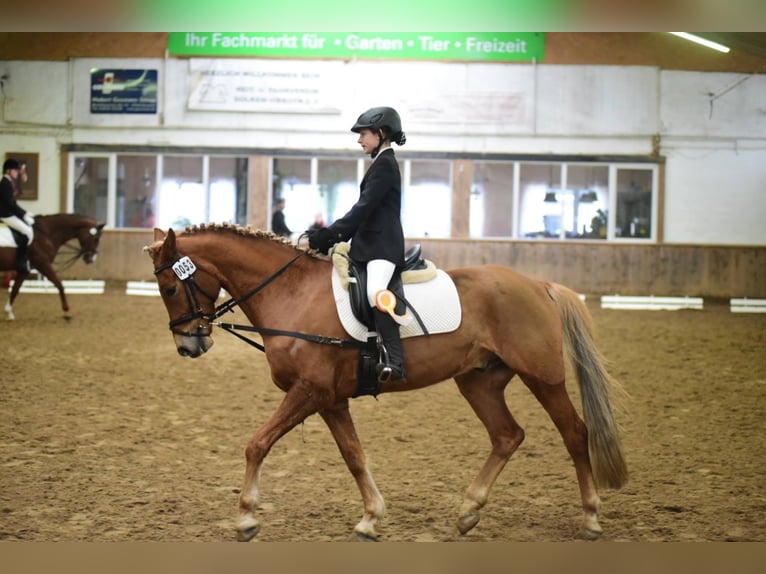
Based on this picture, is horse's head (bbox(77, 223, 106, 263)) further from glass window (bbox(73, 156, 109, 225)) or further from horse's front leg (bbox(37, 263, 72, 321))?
glass window (bbox(73, 156, 109, 225))

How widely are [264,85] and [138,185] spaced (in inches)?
114

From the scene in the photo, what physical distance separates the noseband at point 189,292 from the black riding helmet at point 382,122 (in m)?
0.93

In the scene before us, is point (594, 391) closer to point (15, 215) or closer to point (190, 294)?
point (190, 294)

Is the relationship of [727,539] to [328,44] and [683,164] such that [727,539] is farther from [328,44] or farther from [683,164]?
[328,44]

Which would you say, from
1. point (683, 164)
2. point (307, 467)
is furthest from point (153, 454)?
point (683, 164)

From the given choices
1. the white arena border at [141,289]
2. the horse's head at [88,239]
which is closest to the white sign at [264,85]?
the white arena border at [141,289]

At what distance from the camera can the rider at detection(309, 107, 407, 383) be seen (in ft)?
11.6

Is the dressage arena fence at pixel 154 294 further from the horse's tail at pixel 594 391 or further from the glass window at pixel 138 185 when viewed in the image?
the horse's tail at pixel 594 391

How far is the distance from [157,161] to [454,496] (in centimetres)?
1182

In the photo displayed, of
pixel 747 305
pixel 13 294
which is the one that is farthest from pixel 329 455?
pixel 13 294

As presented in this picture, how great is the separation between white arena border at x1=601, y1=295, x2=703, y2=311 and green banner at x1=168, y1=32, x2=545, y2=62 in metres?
4.16

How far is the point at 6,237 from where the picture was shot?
372 inches

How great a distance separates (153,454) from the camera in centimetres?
473

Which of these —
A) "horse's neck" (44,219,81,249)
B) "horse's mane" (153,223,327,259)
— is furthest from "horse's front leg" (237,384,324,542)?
"horse's neck" (44,219,81,249)
